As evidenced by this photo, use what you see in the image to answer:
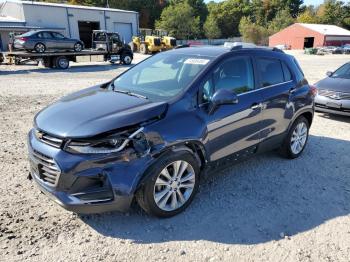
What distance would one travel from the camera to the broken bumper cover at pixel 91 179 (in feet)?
10.0

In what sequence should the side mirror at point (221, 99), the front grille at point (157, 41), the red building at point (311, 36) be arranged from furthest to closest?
1. the red building at point (311, 36)
2. the front grille at point (157, 41)
3. the side mirror at point (221, 99)

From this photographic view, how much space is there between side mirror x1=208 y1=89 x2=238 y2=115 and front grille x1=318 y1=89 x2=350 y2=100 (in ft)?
17.2

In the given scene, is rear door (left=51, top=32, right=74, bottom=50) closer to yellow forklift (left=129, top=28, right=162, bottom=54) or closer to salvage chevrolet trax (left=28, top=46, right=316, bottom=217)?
yellow forklift (left=129, top=28, right=162, bottom=54)

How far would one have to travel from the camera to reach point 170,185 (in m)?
3.57

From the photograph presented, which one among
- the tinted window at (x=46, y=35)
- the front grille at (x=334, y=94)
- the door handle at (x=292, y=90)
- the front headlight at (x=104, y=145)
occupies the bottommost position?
the front grille at (x=334, y=94)

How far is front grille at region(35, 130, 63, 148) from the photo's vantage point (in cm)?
317

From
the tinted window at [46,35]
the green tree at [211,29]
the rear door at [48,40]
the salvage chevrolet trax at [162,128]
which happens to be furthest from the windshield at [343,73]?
the green tree at [211,29]

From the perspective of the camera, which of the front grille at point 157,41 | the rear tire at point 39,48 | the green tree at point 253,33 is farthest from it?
the green tree at point 253,33

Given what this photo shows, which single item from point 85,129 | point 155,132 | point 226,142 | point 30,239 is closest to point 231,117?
point 226,142

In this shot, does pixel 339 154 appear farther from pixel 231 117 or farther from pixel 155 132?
pixel 155 132

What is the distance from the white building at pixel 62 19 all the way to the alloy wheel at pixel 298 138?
→ 34.9 meters

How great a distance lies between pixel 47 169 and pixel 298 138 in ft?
13.0

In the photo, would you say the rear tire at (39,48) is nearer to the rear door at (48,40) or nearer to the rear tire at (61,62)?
the rear door at (48,40)

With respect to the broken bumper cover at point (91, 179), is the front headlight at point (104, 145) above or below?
above
